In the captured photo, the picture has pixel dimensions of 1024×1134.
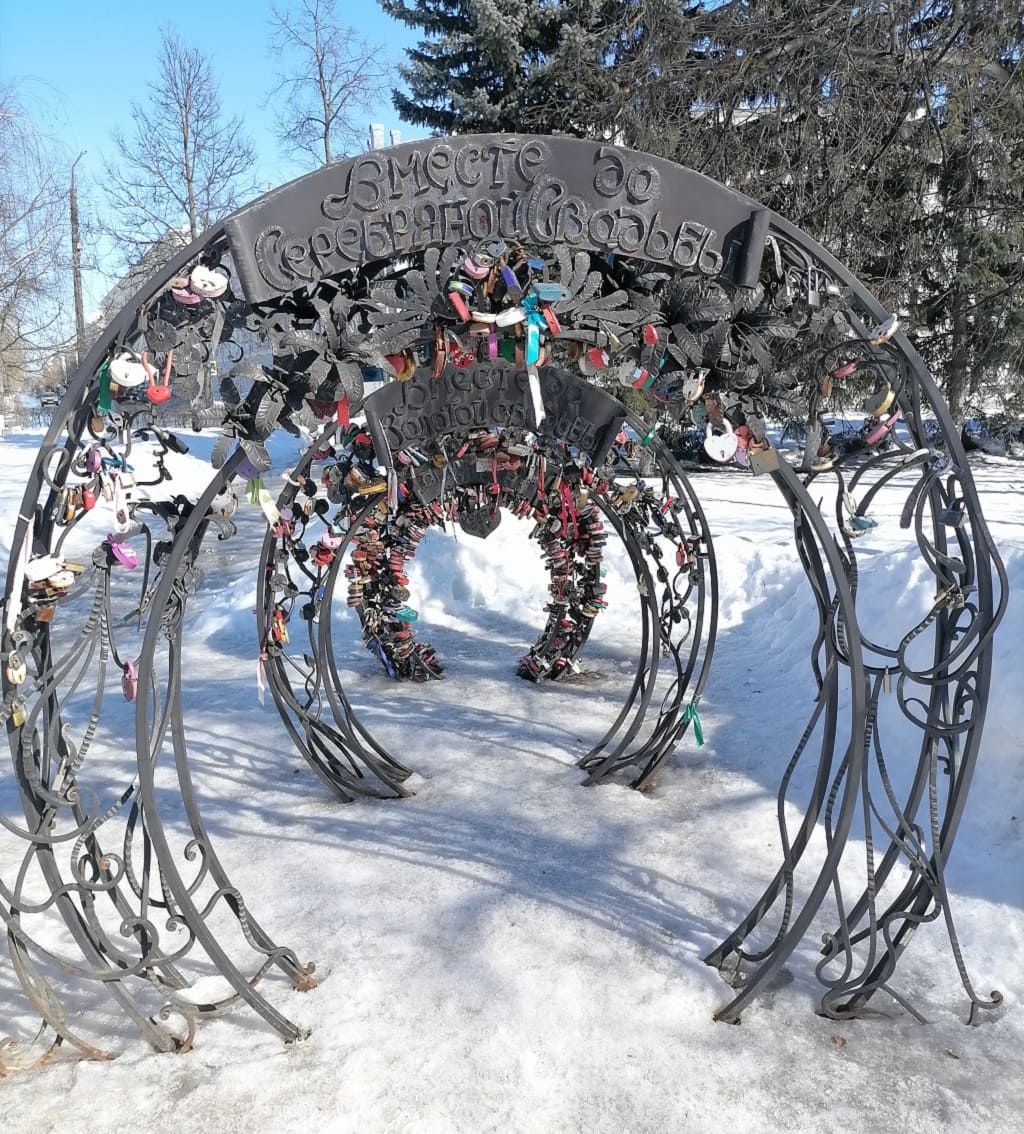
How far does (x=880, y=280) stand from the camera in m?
10.4

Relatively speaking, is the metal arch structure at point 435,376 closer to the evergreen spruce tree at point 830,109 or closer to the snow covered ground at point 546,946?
the snow covered ground at point 546,946

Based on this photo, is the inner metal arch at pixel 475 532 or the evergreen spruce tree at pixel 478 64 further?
the evergreen spruce tree at pixel 478 64

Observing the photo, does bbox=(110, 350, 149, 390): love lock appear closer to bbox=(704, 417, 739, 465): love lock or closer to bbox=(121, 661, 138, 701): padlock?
bbox=(121, 661, 138, 701): padlock

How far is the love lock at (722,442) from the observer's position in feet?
8.77

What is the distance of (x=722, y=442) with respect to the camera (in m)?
2.68

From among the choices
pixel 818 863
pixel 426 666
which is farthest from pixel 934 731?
pixel 426 666

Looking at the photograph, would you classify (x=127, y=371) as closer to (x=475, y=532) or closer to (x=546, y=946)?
(x=546, y=946)

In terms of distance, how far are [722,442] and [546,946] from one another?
2.21 meters

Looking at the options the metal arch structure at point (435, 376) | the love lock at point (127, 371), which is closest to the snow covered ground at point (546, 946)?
the metal arch structure at point (435, 376)

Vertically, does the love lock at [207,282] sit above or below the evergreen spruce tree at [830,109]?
below

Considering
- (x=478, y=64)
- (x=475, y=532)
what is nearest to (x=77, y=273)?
(x=478, y=64)

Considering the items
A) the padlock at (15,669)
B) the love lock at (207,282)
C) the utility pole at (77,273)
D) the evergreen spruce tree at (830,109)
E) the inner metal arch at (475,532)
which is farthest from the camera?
the utility pole at (77,273)

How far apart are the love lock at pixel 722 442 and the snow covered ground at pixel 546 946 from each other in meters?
2.05

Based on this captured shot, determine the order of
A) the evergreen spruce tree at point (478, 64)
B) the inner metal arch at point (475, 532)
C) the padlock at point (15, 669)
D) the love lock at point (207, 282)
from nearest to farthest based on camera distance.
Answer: the love lock at point (207, 282)
the padlock at point (15, 669)
the inner metal arch at point (475, 532)
the evergreen spruce tree at point (478, 64)
